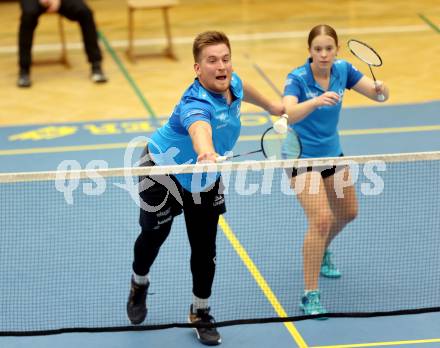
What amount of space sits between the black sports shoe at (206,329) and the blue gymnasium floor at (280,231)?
7cm

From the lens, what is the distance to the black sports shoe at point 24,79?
12.5 m

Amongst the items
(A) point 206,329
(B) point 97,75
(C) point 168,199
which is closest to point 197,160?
(C) point 168,199

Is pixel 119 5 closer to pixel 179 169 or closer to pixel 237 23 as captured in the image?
pixel 237 23

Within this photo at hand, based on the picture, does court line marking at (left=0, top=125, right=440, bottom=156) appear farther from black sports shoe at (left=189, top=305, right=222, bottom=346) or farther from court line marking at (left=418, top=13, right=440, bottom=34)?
court line marking at (left=418, top=13, right=440, bottom=34)

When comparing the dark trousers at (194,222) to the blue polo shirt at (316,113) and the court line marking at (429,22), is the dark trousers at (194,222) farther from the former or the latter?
the court line marking at (429,22)

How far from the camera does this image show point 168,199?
254 inches

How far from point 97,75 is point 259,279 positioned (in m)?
5.89

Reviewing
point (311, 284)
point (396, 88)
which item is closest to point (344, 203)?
point (311, 284)

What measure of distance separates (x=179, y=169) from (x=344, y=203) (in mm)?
1776

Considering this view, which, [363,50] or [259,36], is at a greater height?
[363,50]

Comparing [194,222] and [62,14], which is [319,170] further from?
[62,14]

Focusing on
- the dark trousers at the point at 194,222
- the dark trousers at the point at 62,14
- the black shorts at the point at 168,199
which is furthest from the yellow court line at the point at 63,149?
the black shorts at the point at 168,199

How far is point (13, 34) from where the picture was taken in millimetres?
14922

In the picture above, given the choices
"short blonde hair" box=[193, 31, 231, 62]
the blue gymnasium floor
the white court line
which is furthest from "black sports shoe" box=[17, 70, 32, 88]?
"short blonde hair" box=[193, 31, 231, 62]
